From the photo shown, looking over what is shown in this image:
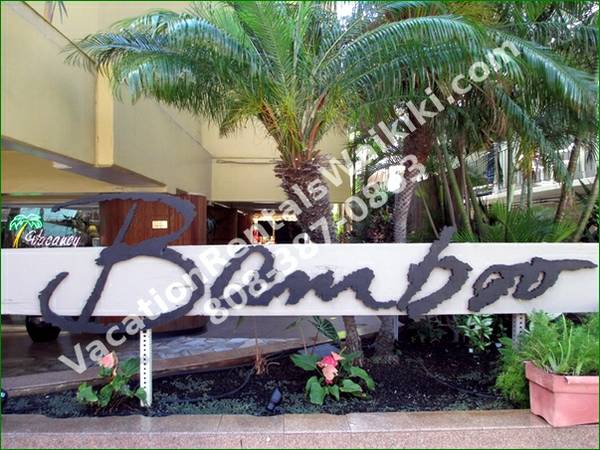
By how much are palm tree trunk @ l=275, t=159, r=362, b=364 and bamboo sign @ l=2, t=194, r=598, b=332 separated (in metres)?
0.51

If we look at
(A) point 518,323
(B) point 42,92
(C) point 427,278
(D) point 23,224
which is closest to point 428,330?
(A) point 518,323

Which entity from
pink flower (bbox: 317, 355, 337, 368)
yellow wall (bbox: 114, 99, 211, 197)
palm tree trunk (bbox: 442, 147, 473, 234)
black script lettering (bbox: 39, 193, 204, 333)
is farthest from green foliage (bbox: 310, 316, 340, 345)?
yellow wall (bbox: 114, 99, 211, 197)

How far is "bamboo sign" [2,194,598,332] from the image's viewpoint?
4.72 meters

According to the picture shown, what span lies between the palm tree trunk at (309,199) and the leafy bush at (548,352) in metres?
2.30

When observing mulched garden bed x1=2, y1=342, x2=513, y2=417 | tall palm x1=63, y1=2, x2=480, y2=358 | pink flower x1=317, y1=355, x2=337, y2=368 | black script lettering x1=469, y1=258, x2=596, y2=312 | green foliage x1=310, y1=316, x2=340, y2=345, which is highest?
tall palm x1=63, y1=2, x2=480, y2=358

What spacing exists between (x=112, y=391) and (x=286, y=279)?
6.69ft

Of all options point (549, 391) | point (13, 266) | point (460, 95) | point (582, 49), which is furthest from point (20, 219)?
point (582, 49)

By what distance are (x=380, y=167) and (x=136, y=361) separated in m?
6.18

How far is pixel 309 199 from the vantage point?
5180 mm

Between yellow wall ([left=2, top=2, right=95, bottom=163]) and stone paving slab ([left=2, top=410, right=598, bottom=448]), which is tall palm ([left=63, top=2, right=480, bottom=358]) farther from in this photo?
stone paving slab ([left=2, top=410, right=598, bottom=448])

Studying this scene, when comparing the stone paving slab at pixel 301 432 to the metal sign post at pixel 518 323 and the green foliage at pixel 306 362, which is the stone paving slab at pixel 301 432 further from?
the metal sign post at pixel 518 323

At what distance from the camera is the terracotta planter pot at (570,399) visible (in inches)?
153

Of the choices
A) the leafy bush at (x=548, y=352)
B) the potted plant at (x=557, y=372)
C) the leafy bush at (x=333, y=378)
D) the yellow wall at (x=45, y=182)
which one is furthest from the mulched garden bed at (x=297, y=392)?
the yellow wall at (x=45, y=182)

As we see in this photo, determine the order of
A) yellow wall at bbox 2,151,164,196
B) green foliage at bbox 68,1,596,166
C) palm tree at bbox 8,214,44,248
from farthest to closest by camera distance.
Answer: palm tree at bbox 8,214,44,248 < yellow wall at bbox 2,151,164,196 < green foliage at bbox 68,1,596,166
